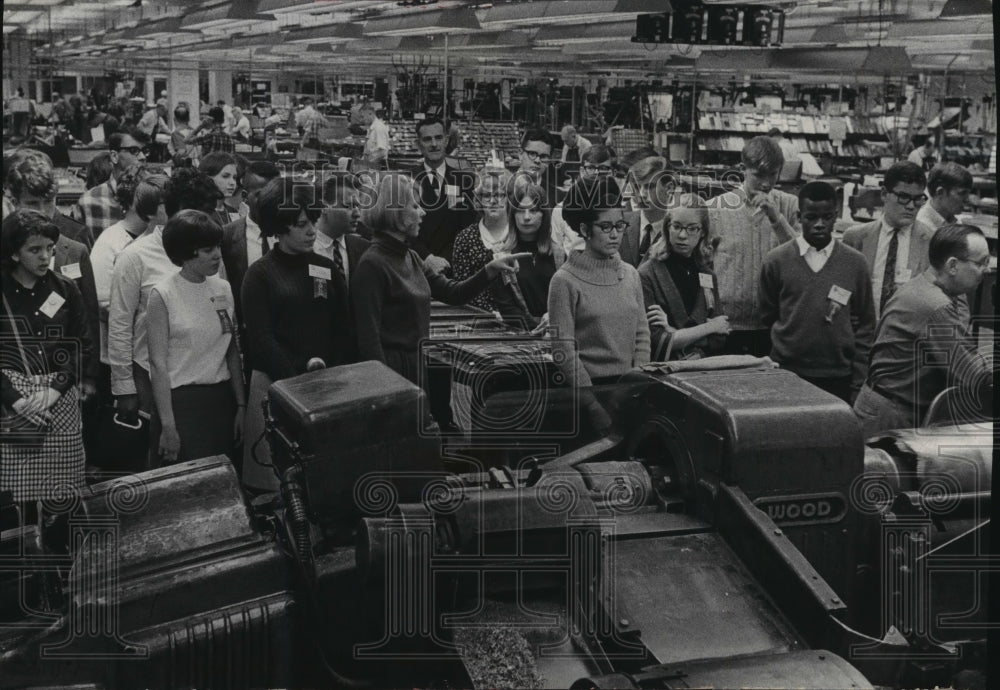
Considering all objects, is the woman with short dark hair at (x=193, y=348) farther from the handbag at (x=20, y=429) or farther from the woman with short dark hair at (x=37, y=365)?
the handbag at (x=20, y=429)

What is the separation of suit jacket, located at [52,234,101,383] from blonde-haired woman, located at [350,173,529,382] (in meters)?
0.83

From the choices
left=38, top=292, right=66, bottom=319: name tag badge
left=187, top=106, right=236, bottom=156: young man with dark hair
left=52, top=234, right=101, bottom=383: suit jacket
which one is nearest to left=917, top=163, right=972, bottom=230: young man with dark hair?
left=52, top=234, right=101, bottom=383: suit jacket

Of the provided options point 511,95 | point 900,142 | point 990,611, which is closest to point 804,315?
point 990,611

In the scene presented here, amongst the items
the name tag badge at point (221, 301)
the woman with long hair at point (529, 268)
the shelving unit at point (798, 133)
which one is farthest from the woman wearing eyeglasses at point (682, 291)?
the shelving unit at point (798, 133)

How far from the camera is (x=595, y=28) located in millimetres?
9359

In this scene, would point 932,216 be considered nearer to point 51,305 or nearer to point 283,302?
point 283,302

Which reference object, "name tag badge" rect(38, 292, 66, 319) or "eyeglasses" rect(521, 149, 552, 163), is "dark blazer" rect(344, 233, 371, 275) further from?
"eyeglasses" rect(521, 149, 552, 163)

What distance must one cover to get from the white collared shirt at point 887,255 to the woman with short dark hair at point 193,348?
2555 millimetres

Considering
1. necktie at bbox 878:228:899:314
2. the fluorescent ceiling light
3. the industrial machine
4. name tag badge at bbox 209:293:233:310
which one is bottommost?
the industrial machine

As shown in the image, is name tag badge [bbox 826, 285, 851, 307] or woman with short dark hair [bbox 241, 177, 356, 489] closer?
woman with short dark hair [bbox 241, 177, 356, 489]

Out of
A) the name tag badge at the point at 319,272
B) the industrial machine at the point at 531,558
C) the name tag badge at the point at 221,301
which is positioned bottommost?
the industrial machine at the point at 531,558

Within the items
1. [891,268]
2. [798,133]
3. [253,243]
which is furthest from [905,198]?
[798,133]

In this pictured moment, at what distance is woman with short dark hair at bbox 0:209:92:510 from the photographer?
2.71m

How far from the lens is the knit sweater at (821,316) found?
3822 mm
